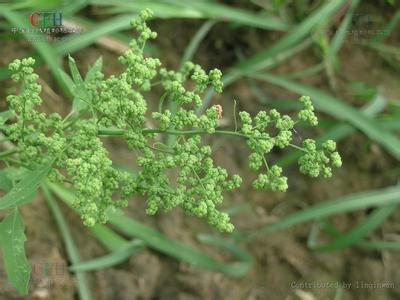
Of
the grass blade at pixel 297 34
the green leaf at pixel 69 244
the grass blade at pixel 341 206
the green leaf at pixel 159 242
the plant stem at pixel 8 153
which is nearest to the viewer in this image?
the plant stem at pixel 8 153

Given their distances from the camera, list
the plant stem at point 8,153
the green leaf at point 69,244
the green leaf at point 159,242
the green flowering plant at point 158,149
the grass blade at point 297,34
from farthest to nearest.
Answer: the grass blade at point 297,34 < the green leaf at point 159,242 < the green leaf at point 69,244 < the plant stem at point 8,153 < the green flowering plant at point 158,149

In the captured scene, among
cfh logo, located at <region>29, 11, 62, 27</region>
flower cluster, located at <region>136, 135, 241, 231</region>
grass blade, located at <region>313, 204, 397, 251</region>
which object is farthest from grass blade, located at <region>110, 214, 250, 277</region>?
flower cluster, located at <region>136, 135, 241, 231</region>

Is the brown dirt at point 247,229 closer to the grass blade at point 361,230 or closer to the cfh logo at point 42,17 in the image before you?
the grass blade at point 361,230

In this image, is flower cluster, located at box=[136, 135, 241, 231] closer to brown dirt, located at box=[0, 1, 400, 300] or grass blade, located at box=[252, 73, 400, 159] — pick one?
brown dirt, located at box=[0, 1, 400, 300]

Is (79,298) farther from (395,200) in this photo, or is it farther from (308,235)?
(395,200)

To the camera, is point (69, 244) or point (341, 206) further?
point (341, 206)

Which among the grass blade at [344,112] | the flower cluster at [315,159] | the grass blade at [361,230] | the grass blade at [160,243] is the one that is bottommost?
the flower cluster at [315,159]

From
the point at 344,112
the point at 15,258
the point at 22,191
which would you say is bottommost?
the point at 15,258

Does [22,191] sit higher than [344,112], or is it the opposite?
[344,112]

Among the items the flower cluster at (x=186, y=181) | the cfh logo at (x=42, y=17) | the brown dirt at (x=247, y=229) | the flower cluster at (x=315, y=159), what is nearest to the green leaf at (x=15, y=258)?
the flower cluster at (x=186, y=181)

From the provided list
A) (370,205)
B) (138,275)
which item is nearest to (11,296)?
(138,275)

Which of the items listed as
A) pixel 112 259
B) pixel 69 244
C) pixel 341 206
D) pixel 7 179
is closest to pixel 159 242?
pixel 112 259

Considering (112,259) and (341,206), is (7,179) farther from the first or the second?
(341,206)

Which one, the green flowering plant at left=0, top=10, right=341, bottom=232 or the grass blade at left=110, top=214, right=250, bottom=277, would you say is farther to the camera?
the grass blade at left=110, top=214, right=250, bottom=277
